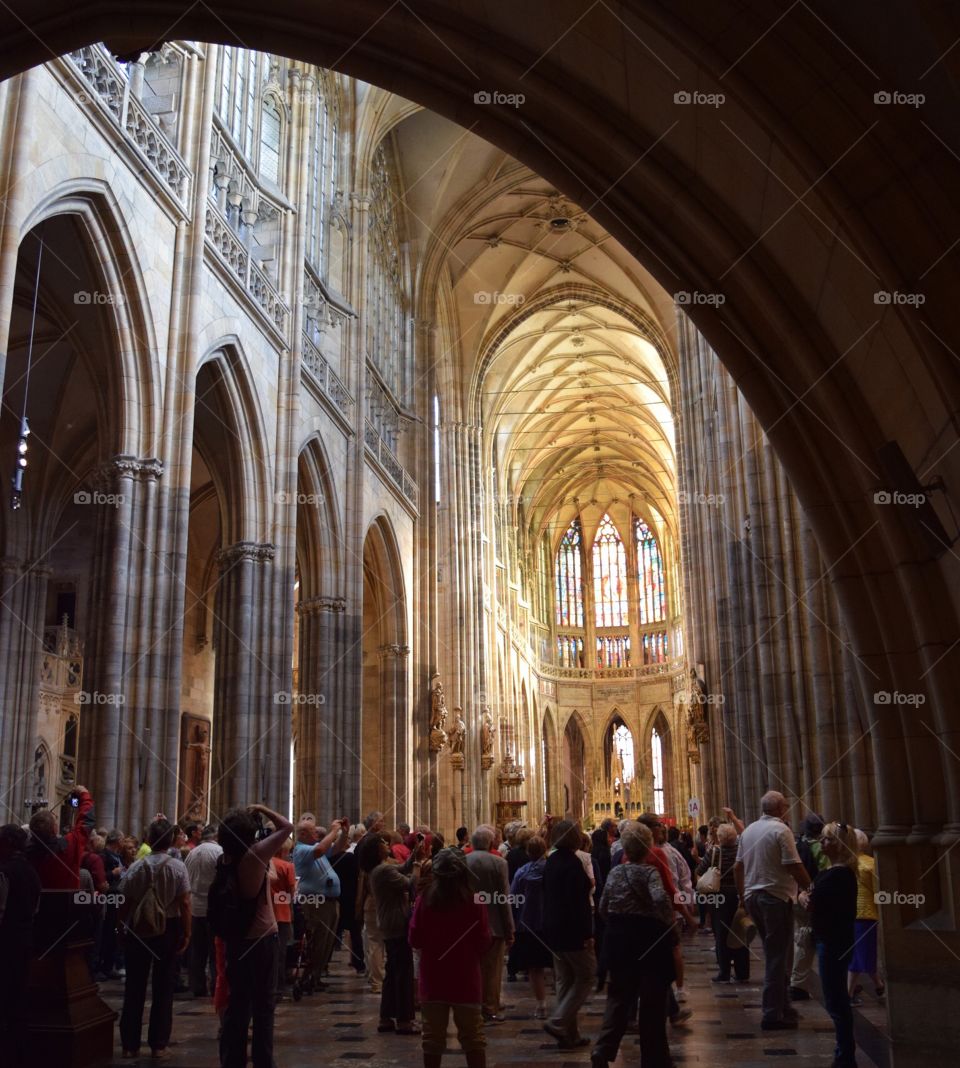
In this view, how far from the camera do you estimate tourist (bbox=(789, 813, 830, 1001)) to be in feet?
27.0

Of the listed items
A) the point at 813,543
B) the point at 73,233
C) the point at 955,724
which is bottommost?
the point at 955,724

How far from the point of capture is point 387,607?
25.6 metres

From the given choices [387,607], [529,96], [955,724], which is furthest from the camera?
[387,607]

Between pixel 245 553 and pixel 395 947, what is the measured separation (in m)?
9.29

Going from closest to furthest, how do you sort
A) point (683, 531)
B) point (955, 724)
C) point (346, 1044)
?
point (955, 724) < point (346, 1044) < point (683, 531)

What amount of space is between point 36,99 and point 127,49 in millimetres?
4176

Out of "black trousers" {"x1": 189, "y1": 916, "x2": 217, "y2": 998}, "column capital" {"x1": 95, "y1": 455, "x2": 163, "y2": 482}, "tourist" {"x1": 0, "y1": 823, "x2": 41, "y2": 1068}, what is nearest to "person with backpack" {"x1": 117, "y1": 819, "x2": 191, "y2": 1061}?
"tourist" {"x1": 0, "y1": 823, "x2": 41, "y2": 1068}

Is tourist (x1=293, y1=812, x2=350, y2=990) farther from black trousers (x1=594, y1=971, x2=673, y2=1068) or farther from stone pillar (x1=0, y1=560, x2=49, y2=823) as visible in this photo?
stone pillar (x1=0, y1=560, x2=49, y2=823)

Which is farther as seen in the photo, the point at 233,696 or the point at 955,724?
the point at 233,696

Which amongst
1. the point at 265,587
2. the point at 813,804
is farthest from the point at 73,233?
the point at 813,804

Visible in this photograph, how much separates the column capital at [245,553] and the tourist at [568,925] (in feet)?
32.8

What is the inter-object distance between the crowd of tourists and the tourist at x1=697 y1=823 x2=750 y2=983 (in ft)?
0.07

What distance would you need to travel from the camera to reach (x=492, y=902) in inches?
320

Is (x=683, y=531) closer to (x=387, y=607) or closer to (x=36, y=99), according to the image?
(x=387, y=607)
